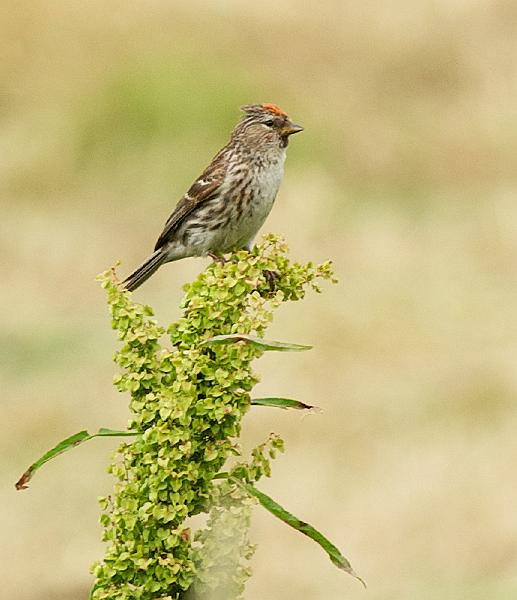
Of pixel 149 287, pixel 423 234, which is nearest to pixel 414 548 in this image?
pixel 149 287

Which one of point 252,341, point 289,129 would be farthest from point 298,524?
point 289,129

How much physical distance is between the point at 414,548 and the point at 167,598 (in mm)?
5109

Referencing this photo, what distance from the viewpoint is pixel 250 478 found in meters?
2.62

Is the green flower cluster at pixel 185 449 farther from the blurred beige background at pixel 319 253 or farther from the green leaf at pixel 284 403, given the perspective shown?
the blurred beige background at pixel 319 253

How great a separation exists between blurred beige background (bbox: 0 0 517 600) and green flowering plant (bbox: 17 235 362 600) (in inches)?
161

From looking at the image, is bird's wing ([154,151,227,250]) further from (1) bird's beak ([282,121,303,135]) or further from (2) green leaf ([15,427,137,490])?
(2) green leaf ([15,427,137,490])

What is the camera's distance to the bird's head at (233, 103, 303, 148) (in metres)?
4.69

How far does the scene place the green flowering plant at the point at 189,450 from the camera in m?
2.48

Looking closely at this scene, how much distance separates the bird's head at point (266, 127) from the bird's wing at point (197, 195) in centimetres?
13

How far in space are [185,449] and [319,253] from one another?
790 centimetres

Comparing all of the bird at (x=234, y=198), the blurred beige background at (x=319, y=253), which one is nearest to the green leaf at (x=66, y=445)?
the bird at (x=234, y=198)

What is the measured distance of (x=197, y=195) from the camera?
4.74m

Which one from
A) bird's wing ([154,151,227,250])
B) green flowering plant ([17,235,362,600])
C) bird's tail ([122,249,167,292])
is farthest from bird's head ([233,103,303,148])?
green flowering plant ([17,235,362,600])

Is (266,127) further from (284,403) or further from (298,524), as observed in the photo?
(298,524)
